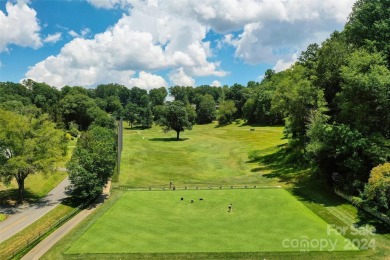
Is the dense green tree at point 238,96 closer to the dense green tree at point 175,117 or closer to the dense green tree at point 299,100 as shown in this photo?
the dense green tree at point 175,117

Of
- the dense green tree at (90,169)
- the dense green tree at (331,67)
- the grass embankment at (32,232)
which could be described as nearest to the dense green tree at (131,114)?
the dense green tree at (90,169)

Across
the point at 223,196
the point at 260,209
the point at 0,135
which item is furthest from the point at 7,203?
the point at 260,209

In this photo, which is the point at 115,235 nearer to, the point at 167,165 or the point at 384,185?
the point at 384,185

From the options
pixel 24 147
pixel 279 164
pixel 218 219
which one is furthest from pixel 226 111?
pixel 218 219

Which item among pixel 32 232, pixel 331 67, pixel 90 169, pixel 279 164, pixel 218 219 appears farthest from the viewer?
pixel 279 164

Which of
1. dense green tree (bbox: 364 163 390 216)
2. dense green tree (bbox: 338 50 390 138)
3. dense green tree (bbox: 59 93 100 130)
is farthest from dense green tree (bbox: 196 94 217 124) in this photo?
dense green tree (bbox: 364 163 390 216)

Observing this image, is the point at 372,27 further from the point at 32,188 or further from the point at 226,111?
the point at 226,111

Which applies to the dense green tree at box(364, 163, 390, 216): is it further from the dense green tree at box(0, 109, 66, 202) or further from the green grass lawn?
the dense green tree at box(0, 109, 66, 202)
